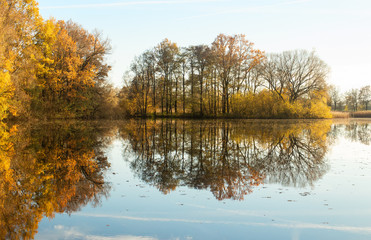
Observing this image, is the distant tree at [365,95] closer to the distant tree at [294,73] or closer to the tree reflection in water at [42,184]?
the distant tree at [294,73]

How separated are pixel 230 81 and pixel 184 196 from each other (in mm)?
48124

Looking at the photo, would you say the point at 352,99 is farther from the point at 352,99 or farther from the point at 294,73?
the point at 294,73

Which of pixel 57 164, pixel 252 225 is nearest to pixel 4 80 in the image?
pixel 57 164

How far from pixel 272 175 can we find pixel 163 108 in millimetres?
58128

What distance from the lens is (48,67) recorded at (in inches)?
1383

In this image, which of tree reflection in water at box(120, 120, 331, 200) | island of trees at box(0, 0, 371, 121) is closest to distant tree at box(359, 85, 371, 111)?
island of trees at box(0, 0, 371, 121)

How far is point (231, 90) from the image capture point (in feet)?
179

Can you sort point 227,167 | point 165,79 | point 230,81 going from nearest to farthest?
point 227,167, point 230,81, point 165,79

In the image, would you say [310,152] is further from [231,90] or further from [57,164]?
[231,90]

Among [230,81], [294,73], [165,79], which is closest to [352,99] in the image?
[294,73]

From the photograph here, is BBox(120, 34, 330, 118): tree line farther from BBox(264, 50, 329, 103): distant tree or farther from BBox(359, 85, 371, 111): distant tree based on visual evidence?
BBox(359, 85, 371, 111): distant tree

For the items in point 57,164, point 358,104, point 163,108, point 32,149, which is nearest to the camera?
point 57,164

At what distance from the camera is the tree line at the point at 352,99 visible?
291 feet

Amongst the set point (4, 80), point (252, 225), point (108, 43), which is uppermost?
point (108, 43)
